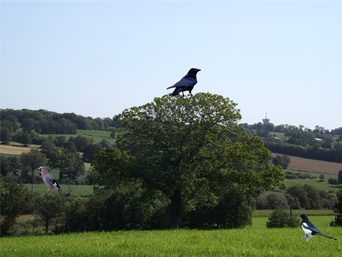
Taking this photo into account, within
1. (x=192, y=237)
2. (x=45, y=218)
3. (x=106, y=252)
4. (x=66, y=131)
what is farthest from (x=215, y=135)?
(x=66, y=131)

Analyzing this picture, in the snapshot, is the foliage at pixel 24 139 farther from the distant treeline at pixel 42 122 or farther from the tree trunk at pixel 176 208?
the tree trunk at pixel 176 208

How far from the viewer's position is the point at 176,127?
32.0m

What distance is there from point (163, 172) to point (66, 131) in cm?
14760

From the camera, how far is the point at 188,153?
104 ft

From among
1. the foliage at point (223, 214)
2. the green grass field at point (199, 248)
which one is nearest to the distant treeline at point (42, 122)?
the foliage at point (223, 214)

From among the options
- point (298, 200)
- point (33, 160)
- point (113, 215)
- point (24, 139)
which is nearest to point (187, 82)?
point (33, 160)

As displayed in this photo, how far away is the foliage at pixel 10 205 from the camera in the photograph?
48.7m

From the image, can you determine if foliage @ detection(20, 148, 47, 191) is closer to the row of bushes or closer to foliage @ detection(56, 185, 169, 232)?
foliage @ detection(56, 185, 169, 232)

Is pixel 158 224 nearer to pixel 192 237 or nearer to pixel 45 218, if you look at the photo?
pixel 45 218

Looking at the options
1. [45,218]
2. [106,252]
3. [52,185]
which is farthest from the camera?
[45,218]

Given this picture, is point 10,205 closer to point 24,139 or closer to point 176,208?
point 176,208

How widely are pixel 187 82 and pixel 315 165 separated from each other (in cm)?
14558

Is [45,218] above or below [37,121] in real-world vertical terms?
below

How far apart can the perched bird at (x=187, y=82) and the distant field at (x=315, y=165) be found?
444ft
